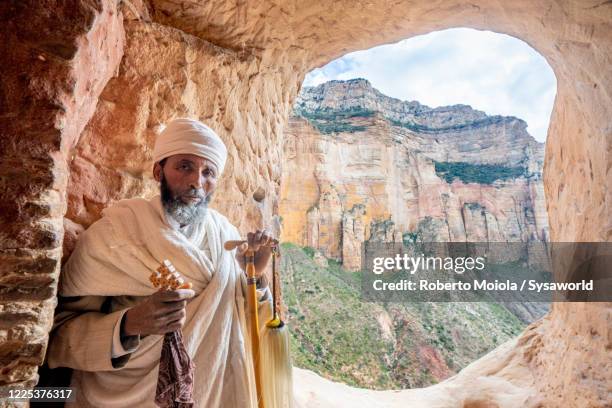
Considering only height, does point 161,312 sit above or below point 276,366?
above

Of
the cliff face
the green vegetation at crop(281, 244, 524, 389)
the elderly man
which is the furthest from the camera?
the cliff face

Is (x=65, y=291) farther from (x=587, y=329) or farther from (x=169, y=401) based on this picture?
(x=587, y=329)

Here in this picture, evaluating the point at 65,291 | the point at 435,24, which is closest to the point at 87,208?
the point at 65,291

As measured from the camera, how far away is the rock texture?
120 cm

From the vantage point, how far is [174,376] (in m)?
1.17

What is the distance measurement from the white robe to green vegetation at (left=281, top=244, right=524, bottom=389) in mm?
15297

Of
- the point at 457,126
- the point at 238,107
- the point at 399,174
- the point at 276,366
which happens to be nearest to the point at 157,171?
the point at 276,366

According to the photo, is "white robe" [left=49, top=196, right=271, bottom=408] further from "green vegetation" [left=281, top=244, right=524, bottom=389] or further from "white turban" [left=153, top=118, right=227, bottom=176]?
"green vegetation" [left=281, top=244, right=524, bottom=389]

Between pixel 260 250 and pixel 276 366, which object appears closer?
pixel 276 366

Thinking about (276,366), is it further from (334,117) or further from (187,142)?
(334,117)

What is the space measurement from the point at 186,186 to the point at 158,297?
1.79 ft

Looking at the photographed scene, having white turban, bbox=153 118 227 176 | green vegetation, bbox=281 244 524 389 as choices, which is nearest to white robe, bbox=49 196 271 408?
white turban, bbox=153 118 227 176

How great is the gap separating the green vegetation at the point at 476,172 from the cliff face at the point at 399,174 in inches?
→ 4.0

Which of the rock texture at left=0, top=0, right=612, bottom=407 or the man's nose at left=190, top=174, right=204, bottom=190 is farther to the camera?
the man's nose at left=190, top=174, right=204, bottom=190
